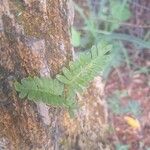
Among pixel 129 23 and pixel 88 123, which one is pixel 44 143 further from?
pixel 129 23

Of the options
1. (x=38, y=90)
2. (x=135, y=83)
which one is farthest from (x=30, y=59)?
(x=135, y=83)

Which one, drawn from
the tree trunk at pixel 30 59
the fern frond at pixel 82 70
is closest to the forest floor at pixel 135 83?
the tree trunk at pixel 30 59

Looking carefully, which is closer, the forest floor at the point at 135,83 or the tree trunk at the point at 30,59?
the tree trunk at the point at 30,59

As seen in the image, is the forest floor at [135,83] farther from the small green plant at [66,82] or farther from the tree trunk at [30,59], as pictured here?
the small green plant at [66,82]

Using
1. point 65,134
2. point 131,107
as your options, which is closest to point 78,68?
point 65,134

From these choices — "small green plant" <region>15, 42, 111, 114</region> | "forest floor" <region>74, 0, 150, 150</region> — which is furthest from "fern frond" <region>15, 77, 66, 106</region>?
"forest floor" <region>74, 0, 150, 150</region>

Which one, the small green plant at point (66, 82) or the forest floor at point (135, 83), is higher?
the small green plant at point (66, 82)
